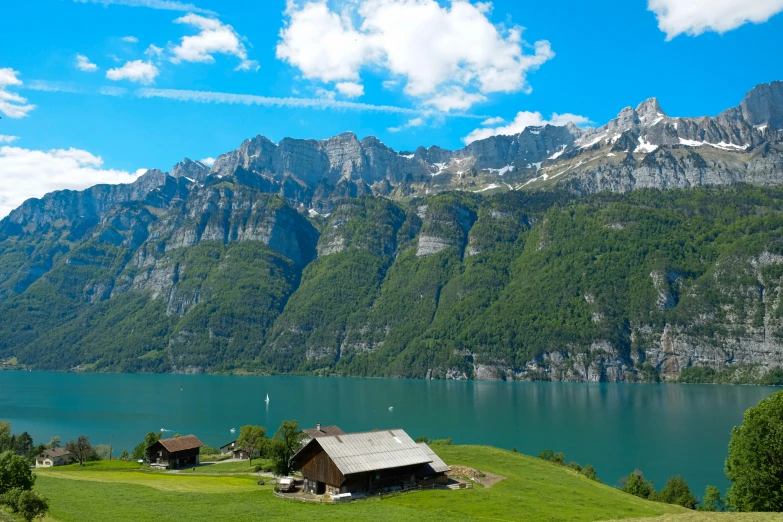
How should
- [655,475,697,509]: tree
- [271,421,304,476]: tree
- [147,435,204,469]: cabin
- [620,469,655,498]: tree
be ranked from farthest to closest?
[147,435,204,469]: cabin → [620,469,655,498]: tree → [655,475,697,509]: tree → [271,421,304,476]: tree

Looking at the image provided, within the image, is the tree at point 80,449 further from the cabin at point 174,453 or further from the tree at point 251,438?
the tree at point 251,438

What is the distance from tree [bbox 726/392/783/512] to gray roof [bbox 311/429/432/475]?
2379cm

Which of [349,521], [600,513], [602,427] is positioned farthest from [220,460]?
[602,427]

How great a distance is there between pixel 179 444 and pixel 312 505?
36.6 meters

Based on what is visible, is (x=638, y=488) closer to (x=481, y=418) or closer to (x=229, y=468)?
(x=229, y=468)

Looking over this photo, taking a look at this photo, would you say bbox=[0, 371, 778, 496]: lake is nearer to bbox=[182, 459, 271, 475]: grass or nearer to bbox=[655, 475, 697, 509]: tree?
bbox=[655, 475, 697, 509]: tree

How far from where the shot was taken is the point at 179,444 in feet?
244

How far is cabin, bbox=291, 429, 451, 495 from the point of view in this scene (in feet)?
156

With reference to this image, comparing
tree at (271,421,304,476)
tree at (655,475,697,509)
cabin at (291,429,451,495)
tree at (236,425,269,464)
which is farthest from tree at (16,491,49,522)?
tree at (655,475,697,509)

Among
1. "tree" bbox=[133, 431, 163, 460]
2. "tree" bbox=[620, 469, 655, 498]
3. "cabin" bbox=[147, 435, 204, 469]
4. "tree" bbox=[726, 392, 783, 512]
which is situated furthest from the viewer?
"tree" bbox=[133, 431, 163, 460]

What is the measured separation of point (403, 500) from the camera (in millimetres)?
45625

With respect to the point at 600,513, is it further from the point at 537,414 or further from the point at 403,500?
the point at 537,414

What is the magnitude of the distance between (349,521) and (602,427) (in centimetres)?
9852

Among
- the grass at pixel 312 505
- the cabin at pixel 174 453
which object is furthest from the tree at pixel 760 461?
the cabin at pixel 174 453
